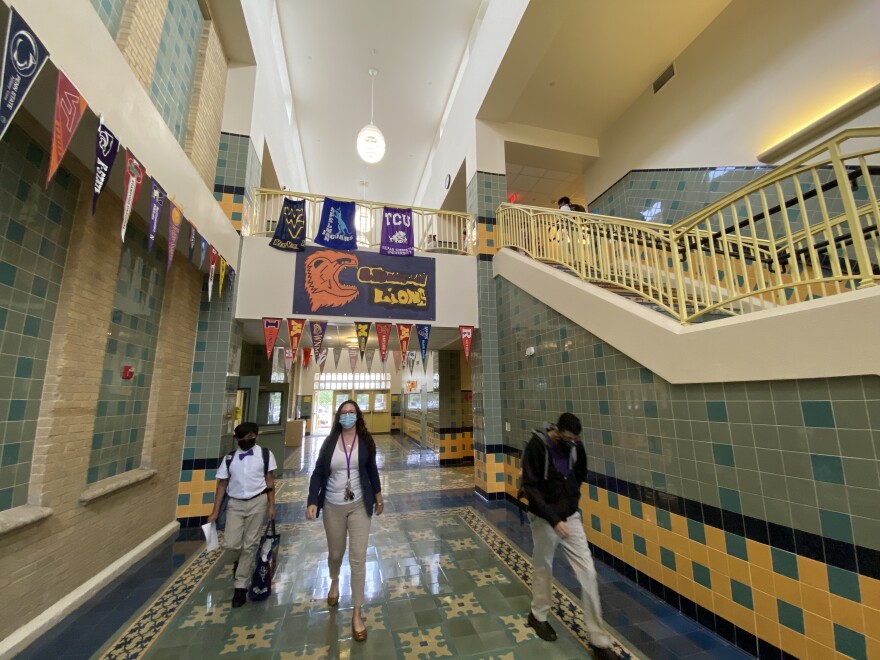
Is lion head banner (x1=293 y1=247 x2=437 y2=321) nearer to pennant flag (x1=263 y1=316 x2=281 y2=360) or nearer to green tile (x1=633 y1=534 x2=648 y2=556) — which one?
pennant flag (x1=263 y1=316 x2=281 y2=360)

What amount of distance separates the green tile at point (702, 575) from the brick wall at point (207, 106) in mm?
6157

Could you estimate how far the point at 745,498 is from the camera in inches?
88.4

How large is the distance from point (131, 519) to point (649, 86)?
9.63 metres

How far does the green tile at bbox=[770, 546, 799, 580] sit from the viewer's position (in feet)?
6.53

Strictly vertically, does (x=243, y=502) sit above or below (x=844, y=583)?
above

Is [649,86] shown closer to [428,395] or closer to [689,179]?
[689,179]

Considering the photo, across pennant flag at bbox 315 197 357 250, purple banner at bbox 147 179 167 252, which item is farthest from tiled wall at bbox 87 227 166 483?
pennant flag at bbox 315 197 357 250

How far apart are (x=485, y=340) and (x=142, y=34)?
5.16 metres

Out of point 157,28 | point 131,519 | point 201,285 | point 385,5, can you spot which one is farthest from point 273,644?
point 385,5

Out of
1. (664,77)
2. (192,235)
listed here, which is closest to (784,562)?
(192,235)

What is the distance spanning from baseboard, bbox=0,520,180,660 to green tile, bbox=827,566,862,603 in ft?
15.0

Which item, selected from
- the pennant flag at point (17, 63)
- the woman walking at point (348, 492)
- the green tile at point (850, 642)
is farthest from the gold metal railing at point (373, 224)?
the green tile at point (850, 642)

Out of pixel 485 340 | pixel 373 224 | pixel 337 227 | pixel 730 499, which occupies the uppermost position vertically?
pixel 373 224

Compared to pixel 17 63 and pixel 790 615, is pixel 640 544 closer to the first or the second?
pixel 790 615
